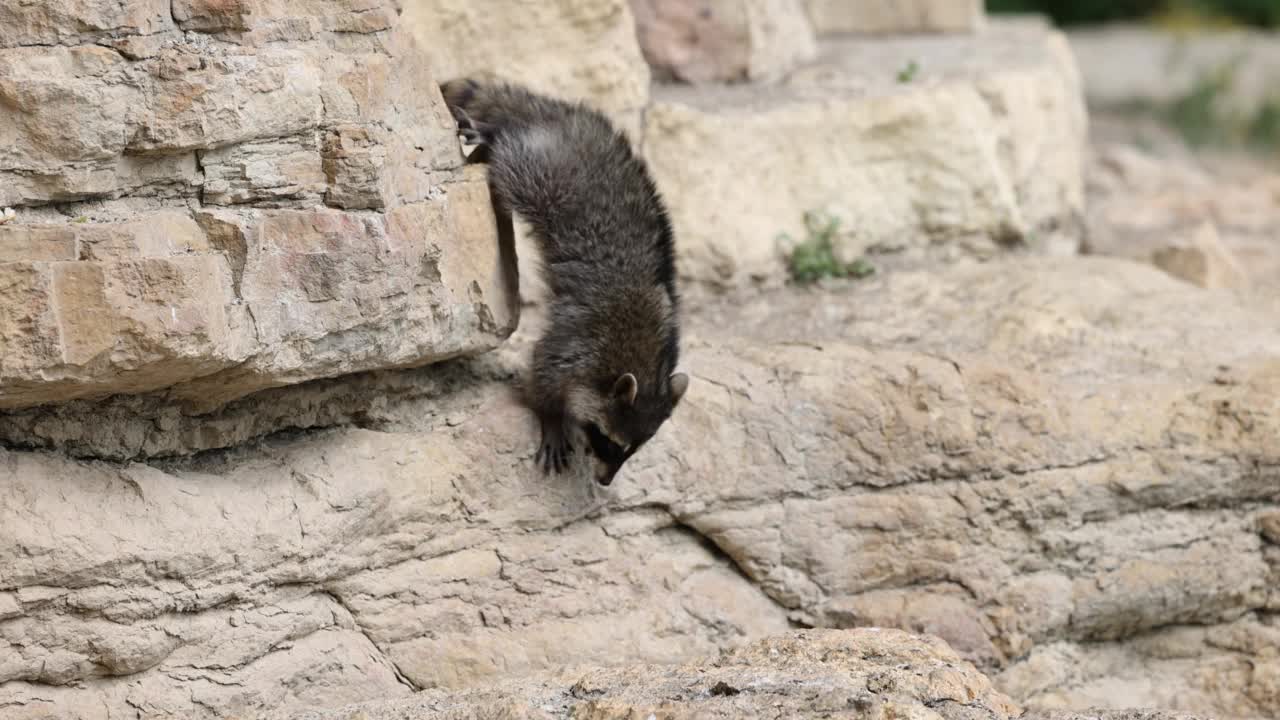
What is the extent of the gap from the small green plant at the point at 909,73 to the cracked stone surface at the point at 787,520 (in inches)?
63.6

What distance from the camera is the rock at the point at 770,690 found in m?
4.14

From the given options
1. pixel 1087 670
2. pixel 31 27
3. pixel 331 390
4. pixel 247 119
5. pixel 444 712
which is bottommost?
pixel 1087 670

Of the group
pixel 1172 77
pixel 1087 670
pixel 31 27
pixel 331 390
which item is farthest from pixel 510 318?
pixel 1172 77

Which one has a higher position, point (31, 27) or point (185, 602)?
point (31, 27)

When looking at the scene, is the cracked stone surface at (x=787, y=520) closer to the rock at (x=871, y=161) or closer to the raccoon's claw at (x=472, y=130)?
the rock at (x=871, y=161)

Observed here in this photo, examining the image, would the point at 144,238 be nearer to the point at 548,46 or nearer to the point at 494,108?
the point at 494,108

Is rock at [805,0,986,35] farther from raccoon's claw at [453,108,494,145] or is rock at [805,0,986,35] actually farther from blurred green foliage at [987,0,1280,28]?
blurred green foliage at [987,0,1280,28]

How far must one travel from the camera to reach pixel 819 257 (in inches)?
282

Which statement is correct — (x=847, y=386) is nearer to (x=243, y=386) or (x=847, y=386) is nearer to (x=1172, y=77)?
(x=243, y=386)

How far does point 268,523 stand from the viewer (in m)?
4.85

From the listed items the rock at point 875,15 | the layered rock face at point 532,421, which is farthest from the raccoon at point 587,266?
the rock at point 875,15

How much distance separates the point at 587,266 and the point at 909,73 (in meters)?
2.91

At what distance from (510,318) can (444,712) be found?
165 cm

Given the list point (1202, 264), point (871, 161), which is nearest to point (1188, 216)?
point (1202, 264)
